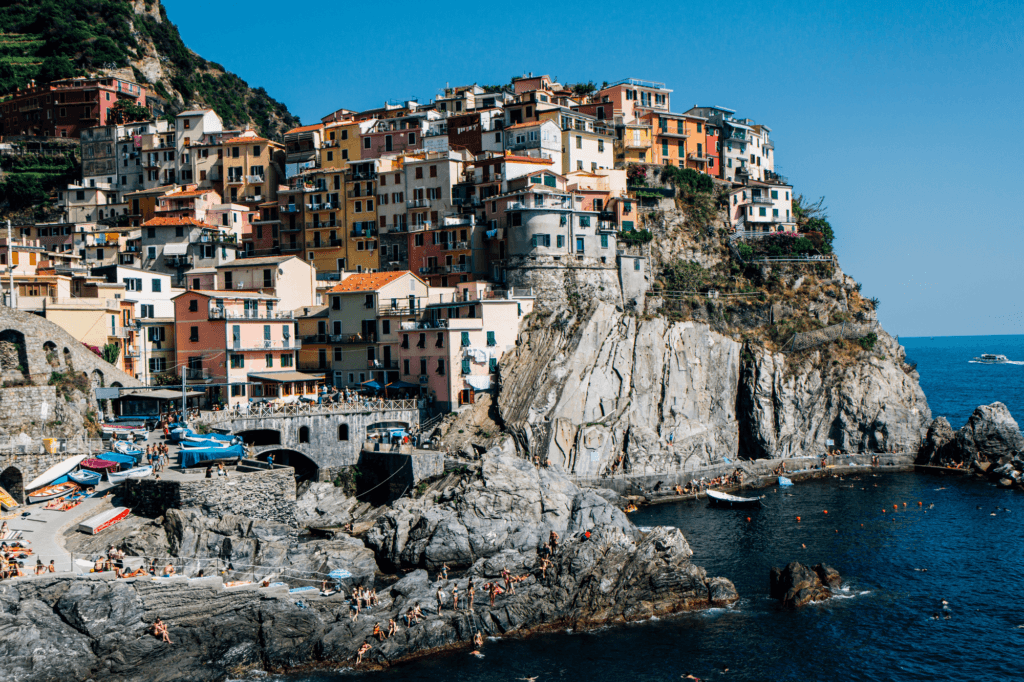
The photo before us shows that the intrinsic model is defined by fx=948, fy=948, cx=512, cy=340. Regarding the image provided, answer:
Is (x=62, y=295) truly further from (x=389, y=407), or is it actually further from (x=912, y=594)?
(x=912, y=594)

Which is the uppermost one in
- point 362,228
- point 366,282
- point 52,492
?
point 362,228

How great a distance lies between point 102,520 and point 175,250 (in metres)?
46.4

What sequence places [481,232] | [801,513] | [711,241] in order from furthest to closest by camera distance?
1. [711,241]
2. [481,232]
3. [801,513]

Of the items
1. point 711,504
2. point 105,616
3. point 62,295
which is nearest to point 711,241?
point 711,504

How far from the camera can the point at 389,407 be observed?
2857 inches

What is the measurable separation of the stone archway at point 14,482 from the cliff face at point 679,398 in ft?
110

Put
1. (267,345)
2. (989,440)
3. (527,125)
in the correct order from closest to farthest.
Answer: (267,345) < (989,440) < (527,125)

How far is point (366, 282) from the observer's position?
265ft

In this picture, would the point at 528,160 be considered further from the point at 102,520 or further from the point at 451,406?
the point at 102,520

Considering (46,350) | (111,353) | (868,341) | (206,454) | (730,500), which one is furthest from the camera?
(868,341)

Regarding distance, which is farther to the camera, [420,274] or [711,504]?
[420,274]

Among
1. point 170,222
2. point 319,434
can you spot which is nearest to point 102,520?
point 319,434

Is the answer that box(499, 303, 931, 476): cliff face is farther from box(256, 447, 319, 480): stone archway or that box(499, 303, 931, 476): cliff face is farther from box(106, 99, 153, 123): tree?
box(106, 99, 153, 123): tree

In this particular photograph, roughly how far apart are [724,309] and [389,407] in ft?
114
